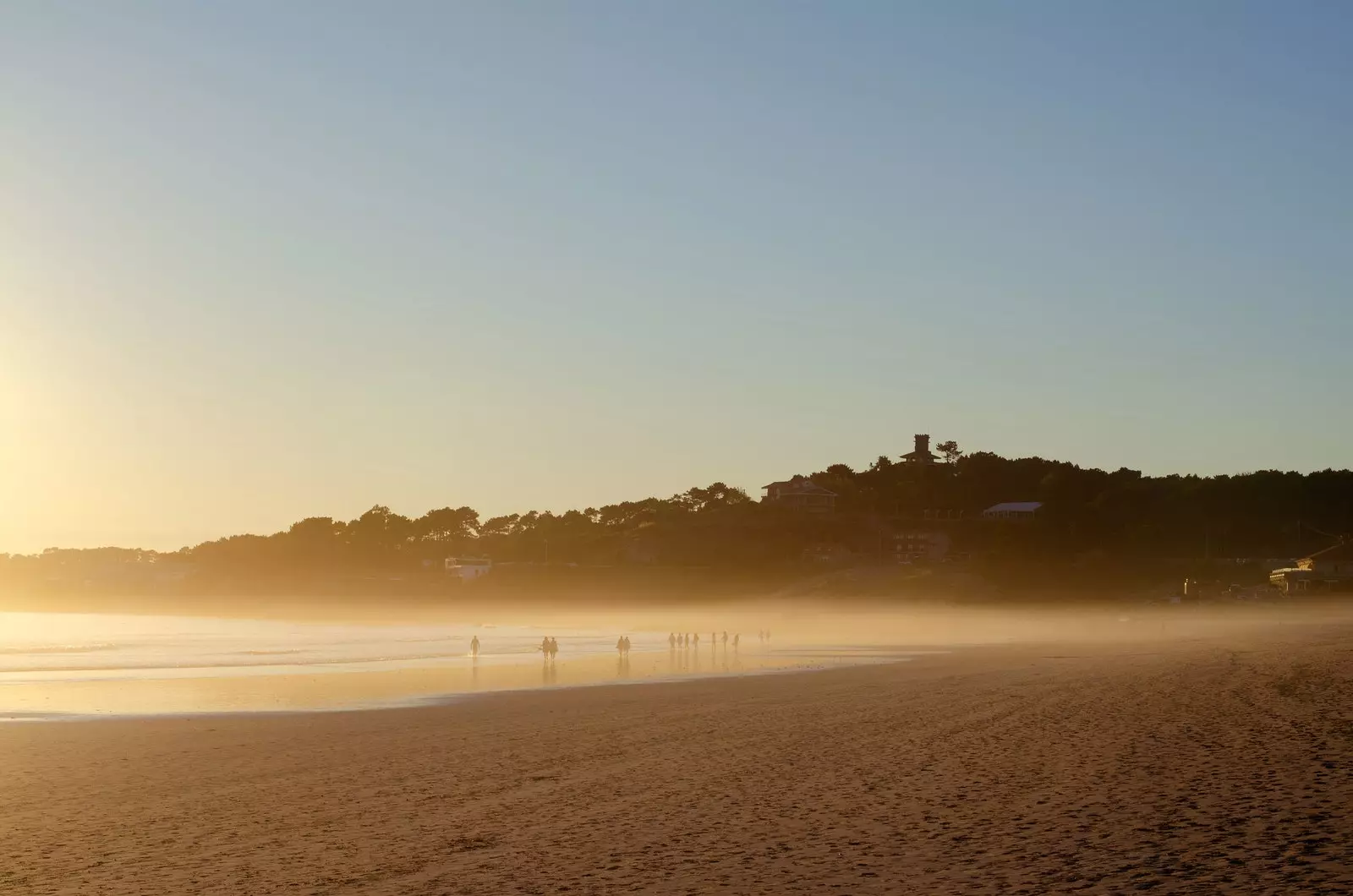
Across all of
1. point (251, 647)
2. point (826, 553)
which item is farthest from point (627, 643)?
point (826, 553)

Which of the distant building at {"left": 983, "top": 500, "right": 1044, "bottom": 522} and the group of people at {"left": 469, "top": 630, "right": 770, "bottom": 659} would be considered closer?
the group of people at {"left": 469, "top": 630, "right": 770, "bottom": 659}

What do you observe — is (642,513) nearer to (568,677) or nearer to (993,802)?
(568,677)

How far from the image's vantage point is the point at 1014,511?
13575cm

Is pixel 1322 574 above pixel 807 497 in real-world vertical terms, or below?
below

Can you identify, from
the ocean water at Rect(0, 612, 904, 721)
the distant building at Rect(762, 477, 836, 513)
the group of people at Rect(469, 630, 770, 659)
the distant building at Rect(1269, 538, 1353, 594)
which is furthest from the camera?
the distant building at Rect(762, 477, 836, 513)

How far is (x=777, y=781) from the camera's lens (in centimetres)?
1521

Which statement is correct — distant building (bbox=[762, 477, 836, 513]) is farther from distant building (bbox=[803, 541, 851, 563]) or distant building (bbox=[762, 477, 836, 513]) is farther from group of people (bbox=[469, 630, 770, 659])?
group of people (bbox=[469, 630, 770, 659])

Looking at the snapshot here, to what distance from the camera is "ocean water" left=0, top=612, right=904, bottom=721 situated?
99.9ft

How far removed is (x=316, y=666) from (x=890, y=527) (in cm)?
9642

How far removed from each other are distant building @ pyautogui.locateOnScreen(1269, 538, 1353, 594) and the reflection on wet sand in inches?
1925

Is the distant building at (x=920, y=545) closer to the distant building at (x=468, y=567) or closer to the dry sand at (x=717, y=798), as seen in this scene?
the distant building at (x=468, y=567)

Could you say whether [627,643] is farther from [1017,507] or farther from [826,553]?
[1017,507]

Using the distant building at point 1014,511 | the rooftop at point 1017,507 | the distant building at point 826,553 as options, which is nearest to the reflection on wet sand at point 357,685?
the distant building at point 826,553

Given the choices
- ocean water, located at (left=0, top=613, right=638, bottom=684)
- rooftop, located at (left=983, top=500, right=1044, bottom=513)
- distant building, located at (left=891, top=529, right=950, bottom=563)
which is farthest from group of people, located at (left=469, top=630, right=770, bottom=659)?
rooftop, located at (left=983, top=500, right=1044, bottom=513)
